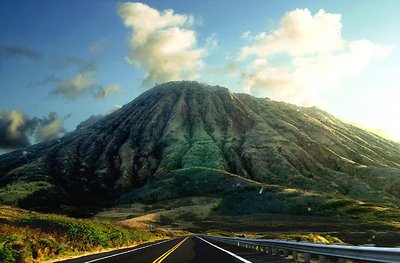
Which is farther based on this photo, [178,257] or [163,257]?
[178,257]

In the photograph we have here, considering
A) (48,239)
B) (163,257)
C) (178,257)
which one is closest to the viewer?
(163,257)

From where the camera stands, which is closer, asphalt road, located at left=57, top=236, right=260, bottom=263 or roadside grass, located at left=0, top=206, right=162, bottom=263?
roadside grass, located at left=0, top=206, right=162, bottom=263

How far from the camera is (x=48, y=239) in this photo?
24.2 metres

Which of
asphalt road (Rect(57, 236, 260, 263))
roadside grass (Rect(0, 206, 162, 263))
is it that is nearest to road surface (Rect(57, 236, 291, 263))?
asphalt road (Rect(57, 236, 260, 263))

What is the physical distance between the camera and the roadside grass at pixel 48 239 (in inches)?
766

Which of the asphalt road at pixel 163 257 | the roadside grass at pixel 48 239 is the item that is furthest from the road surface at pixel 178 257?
the roadside grass at pixel 48 239

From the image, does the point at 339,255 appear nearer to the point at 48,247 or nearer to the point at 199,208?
the point at 48,247

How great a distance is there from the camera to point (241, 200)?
18762cm

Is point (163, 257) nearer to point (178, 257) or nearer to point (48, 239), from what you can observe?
point (178, 257)

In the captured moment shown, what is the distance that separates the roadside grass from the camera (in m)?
19.5

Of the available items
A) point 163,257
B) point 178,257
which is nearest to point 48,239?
point 163,257

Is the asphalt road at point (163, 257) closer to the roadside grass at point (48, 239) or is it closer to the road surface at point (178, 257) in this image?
the road surface at point (178, 257)

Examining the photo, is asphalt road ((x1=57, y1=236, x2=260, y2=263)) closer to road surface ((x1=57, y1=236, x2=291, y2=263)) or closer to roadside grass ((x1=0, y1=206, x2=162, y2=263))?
road surface ((x1=57, y1=236, x2=291, y2=263))

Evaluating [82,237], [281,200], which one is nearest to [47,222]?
[82,237]
